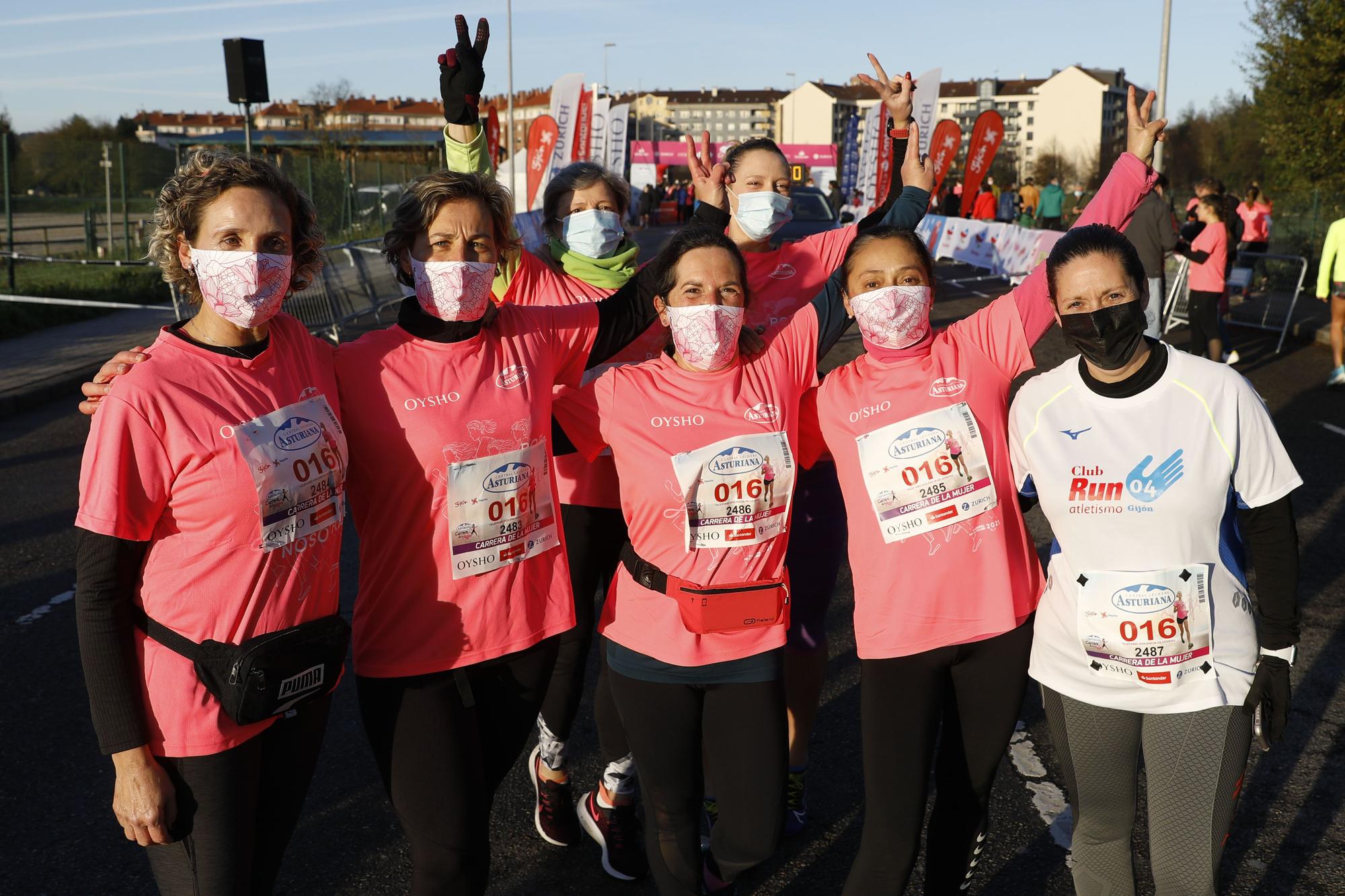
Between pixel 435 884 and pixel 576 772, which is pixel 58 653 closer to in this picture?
pixel 576 772

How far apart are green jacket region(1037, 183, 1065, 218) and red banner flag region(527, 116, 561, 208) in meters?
11.0

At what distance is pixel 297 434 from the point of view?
8.21 feet

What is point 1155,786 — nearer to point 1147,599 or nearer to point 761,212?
point 1147,599

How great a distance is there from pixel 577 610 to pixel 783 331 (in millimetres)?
1187

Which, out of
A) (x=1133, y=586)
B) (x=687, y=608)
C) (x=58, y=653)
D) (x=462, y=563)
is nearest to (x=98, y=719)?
(x=462, y=563)

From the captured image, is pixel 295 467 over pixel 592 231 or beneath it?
beneath

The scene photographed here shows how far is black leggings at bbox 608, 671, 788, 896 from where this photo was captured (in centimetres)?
297

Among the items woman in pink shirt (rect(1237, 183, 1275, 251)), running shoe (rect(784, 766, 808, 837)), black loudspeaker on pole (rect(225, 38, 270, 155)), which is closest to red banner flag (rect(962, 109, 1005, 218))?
woman in pink shirt (rect(1237, 183, 1275, 251))

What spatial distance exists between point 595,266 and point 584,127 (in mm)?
20579

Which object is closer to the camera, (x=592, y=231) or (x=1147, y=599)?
(x=1147, y=599)

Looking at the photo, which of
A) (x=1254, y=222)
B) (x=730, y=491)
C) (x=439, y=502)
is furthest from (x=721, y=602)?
(x=1254, y=222)

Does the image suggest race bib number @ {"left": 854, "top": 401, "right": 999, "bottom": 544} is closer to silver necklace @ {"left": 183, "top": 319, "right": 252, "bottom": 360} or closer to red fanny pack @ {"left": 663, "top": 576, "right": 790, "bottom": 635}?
red fanny pack @ {"left": 663, "top": 576, "right": 790, "bottom": 635}

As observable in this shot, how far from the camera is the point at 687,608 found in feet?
9.64

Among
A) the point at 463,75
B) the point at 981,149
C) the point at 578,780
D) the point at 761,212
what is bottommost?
the point at 578,780
